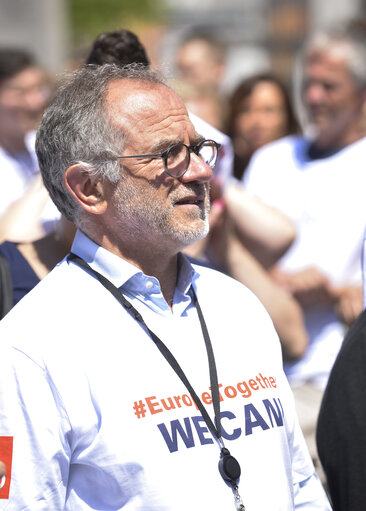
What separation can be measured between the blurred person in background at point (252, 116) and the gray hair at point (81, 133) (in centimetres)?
340

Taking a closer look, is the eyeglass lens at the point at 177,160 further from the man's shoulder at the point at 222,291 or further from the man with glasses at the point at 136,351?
the man's shoulder at the point at 222,291

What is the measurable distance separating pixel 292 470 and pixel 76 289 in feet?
2.39

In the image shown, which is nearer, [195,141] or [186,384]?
[186,384]

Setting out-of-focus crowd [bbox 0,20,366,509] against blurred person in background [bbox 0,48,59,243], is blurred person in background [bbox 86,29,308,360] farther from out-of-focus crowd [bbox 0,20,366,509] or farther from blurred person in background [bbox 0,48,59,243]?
blurred person in background [bbox 0,48,59,243]

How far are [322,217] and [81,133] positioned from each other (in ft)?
7.50

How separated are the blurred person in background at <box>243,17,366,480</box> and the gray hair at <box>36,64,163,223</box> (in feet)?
5.61

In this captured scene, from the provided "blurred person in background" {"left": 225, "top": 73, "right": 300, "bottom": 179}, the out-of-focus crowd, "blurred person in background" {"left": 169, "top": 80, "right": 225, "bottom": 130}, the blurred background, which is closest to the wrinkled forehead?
the out-of-focus crowd

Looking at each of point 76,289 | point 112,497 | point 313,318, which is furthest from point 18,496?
point 313,318

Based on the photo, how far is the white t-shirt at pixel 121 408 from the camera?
5.79 feet

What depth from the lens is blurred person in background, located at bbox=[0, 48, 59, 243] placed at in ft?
15.7

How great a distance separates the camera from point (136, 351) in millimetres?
1863

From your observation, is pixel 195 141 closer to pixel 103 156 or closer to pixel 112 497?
pixel 103 156

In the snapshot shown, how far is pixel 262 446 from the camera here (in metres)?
1.92

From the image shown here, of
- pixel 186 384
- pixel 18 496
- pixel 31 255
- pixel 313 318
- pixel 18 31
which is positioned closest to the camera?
pixel 18 496
